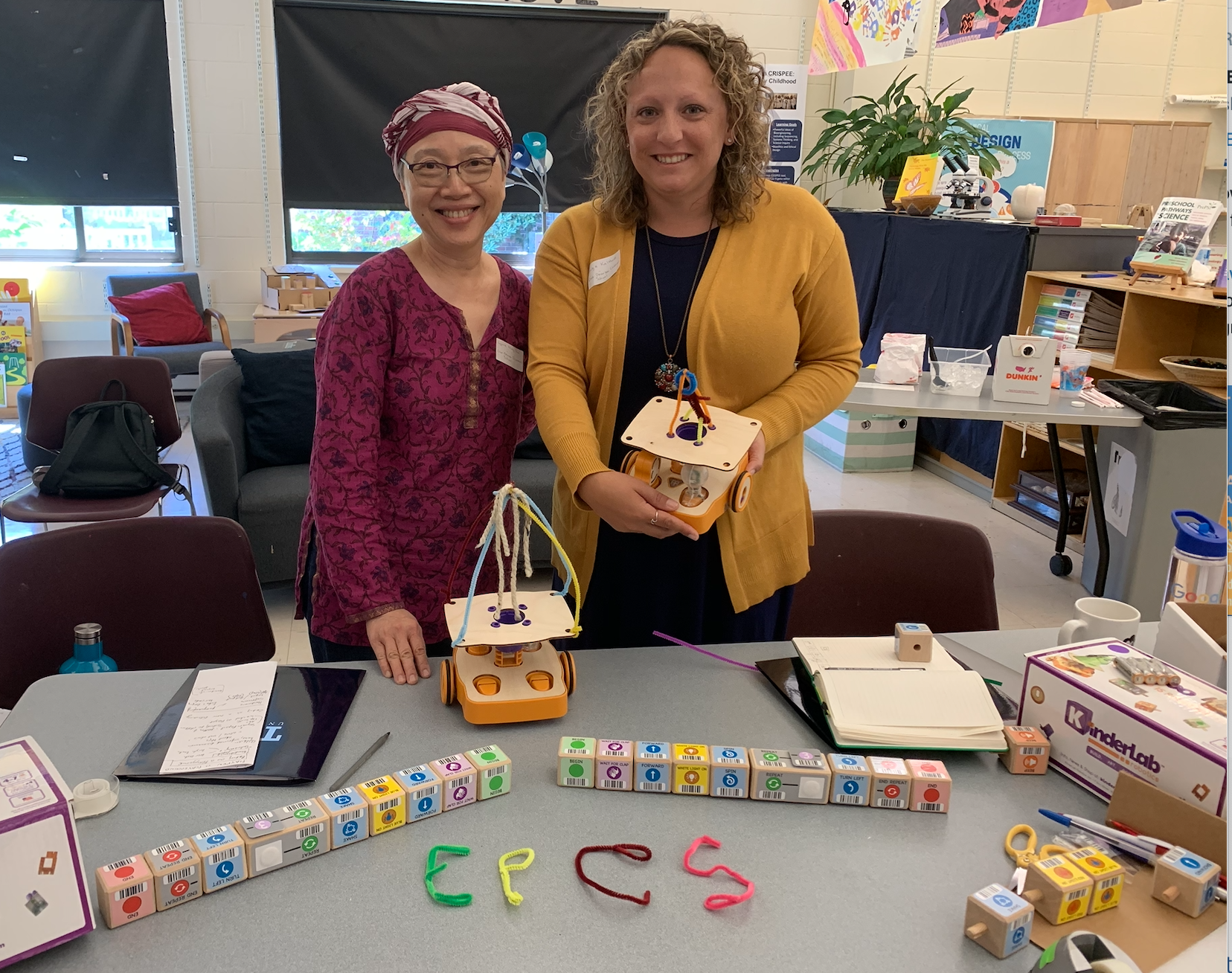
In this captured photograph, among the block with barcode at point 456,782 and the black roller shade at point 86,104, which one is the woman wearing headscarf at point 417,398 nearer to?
the block with barcode at point 456,782

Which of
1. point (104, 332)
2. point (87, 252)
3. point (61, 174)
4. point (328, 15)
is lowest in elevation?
Answer: point (104, 332)

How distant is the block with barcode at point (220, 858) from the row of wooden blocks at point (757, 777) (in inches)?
14.6

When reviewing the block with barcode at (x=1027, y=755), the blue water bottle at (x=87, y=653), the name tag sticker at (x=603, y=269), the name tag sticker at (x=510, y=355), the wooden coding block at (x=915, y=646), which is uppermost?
the name tag sticker at (x=603, y=269)

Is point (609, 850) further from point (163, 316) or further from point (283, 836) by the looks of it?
point (163, 316)

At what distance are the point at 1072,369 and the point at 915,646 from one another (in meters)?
2.41

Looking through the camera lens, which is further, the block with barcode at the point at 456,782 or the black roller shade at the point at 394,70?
the black roller shade at the point at 394,70

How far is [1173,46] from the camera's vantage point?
286 inches

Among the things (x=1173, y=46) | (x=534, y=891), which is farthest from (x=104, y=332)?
(x=1173, y=46)

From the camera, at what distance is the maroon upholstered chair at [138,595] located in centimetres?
162

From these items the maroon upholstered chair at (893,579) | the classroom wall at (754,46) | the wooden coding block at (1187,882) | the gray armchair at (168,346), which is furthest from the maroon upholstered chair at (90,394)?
the classroom wall at (754,46)

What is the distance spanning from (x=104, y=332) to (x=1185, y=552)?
6930 millimetres

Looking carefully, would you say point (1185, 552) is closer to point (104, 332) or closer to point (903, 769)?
→ point (903, 769)

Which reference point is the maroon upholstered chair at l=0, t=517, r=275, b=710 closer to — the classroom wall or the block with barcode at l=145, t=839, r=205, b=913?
the block with barcode at l=145, t=839, r=205, b=913

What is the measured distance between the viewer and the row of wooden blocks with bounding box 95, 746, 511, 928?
0.97 meters
